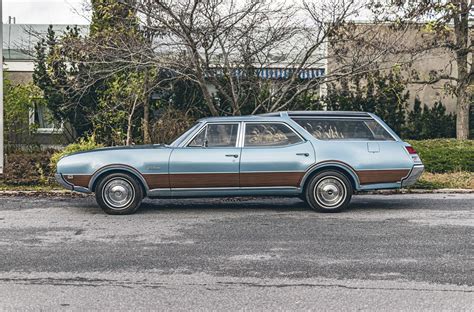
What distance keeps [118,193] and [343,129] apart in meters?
3.51

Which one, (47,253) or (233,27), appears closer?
(47,253)

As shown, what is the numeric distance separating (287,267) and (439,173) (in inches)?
344

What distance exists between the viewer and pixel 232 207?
11.4 meters

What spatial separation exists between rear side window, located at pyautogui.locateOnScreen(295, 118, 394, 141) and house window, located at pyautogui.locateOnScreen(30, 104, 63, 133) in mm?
12046

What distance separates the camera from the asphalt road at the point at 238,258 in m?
5.95

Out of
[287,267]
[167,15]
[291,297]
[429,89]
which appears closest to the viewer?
[291,297]

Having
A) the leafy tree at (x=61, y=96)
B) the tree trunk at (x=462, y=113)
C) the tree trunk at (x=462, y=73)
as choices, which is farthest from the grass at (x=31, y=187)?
the tree trunk at (x=462, y=113)

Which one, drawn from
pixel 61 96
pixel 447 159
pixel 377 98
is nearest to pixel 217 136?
pixel 447 159

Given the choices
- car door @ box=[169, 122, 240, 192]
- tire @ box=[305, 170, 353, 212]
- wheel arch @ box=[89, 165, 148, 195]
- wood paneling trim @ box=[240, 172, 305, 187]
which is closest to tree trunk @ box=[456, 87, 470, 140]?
tire @ box=[305, 170, 353, 212]

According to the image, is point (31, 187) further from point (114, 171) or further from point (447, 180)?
point (447, 180)

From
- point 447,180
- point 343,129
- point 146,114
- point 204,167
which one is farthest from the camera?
point 146,114

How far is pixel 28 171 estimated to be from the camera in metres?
14.6

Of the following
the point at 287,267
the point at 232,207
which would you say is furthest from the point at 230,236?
the point at 232,207

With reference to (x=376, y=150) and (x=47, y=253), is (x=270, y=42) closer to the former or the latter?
(x=376, y=150)
